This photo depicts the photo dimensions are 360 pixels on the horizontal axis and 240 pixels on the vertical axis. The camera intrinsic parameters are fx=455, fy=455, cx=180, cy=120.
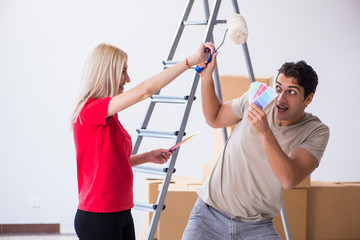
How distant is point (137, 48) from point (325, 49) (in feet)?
6.56

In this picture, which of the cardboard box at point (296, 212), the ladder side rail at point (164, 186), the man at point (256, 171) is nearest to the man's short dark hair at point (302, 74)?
the man at point (256, 171)

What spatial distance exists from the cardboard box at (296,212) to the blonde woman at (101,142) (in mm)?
2009

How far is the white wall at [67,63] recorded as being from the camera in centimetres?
465

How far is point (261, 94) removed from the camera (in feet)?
6.42

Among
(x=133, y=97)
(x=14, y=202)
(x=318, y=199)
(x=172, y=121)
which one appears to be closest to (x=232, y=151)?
(x=133, y=97)

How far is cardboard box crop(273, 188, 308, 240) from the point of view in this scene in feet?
11.9

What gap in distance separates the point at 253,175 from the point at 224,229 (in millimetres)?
Answer: 301

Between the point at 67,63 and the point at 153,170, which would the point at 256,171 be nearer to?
the point at 153,170

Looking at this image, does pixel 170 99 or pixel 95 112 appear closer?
pixel 95 112

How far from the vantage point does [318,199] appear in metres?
3.77

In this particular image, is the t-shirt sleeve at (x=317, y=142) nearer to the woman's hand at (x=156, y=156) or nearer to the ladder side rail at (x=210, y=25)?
the woman's hand at (x=156, y=156)

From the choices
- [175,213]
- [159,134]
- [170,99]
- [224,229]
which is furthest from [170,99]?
[175,213]

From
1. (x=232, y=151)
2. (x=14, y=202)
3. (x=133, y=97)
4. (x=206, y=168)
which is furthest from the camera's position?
(x=14, y=202)

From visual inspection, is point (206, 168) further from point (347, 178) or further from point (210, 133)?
point (347, 178)
